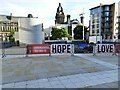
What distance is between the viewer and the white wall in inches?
1957

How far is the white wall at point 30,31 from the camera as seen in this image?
49.7 metres

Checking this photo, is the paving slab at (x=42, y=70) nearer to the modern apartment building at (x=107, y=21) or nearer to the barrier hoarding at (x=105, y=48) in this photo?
the barrier hoarding at (x=105, y=48)

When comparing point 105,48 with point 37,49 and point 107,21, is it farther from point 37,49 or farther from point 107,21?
point 107,21

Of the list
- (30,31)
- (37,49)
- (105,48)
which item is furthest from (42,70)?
(30,31)

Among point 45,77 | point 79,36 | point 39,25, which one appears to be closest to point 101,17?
point 79,36

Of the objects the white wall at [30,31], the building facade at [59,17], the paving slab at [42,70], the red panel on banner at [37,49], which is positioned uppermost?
the building facade at [59,17]

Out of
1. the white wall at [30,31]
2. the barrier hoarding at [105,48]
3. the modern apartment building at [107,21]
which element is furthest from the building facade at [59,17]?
the barrier hoarding at [105,48]

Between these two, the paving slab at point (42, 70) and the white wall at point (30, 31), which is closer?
the paving slab at point (42, 70)

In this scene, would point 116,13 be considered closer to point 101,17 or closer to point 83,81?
point 101,17

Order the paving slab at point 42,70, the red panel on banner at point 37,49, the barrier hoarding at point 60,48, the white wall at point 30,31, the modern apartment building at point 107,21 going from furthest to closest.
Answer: the modern apartment building at point 107,21, the white wall at point 30,31, the barrier hoarding at point 60,48, the red panel on banner at point 37,49, the paving slab at point 42,70

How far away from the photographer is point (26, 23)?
49906 millimetres

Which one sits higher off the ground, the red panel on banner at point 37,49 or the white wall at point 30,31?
the white wall at point 30,31

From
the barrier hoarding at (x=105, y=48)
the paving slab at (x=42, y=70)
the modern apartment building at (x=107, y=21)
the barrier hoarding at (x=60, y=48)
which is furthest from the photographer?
the modern apartment building at (x=107, y=21)

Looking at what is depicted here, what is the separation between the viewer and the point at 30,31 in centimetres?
4988
